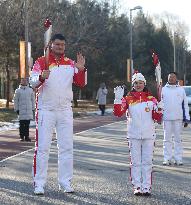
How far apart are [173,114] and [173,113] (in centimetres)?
2

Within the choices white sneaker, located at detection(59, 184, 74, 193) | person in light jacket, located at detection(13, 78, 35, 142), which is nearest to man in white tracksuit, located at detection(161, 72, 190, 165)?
white sneaker, located at detection(59, 184, 74, 193)

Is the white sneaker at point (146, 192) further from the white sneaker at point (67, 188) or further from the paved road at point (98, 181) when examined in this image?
the white sneaker at point (67, 188)

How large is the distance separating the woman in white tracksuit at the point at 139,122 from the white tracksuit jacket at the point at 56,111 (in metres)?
0.68

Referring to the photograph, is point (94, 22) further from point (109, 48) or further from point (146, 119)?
point (146, 119)

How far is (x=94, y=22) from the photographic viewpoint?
161 ft

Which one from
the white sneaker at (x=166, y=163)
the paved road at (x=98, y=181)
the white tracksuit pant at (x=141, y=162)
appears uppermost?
the white tracksuit pant at (x=141, y=162)

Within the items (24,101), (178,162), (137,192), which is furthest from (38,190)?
(24,101)

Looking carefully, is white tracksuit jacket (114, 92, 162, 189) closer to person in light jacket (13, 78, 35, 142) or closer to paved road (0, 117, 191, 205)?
paved road (0, 117, 191, 205)

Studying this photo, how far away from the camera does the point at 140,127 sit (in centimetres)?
853

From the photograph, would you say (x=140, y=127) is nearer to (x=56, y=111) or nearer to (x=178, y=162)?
(x=56, y=111)

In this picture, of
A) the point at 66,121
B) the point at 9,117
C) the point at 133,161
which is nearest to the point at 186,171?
the point at 133,161

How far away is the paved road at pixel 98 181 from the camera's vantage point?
7878 mm

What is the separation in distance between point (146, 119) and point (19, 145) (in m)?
8.25

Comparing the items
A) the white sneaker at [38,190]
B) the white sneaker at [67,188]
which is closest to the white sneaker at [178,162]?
the white sneaker at [67,188]
